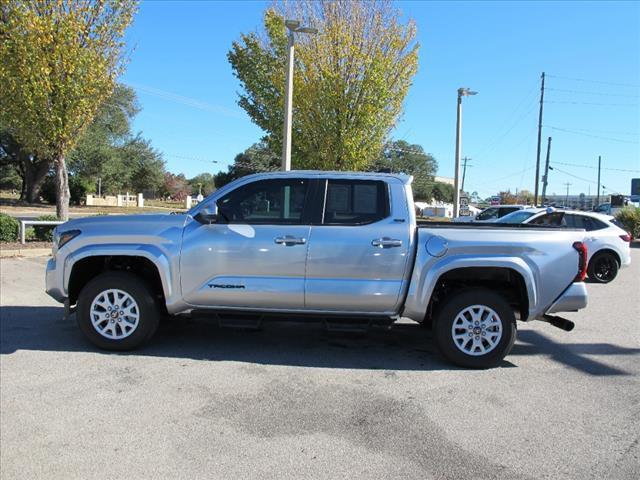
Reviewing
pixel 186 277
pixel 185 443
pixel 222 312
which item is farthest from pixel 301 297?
pixel 185 443

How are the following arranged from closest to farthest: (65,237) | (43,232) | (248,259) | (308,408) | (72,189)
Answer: (308,408), (248,259), (65,237), (43,232), (72,189)

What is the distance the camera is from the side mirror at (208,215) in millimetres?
5098

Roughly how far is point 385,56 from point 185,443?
608 inches

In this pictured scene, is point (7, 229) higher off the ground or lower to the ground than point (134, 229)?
lower

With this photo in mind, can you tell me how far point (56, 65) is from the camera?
12789mm

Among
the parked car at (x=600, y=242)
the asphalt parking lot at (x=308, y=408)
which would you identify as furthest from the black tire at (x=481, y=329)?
the parked car at (x=600, y=242)

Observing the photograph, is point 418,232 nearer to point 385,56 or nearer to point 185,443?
point 185,443

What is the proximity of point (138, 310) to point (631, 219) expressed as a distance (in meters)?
24.9

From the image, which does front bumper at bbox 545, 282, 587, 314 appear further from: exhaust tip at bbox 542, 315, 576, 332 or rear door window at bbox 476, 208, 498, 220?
rear door window at bbox 476, 208, 498, 220

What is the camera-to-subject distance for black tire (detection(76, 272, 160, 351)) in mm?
5250

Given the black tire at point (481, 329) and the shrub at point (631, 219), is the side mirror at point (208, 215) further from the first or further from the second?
the shrub at point (631, 219)

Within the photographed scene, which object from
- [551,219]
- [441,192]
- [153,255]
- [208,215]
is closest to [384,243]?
[208,215]

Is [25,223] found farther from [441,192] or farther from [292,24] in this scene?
[441,192]

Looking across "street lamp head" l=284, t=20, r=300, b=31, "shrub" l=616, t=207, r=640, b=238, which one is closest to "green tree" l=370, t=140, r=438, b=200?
"shrub" l=616, t=207, r=640, b=238
